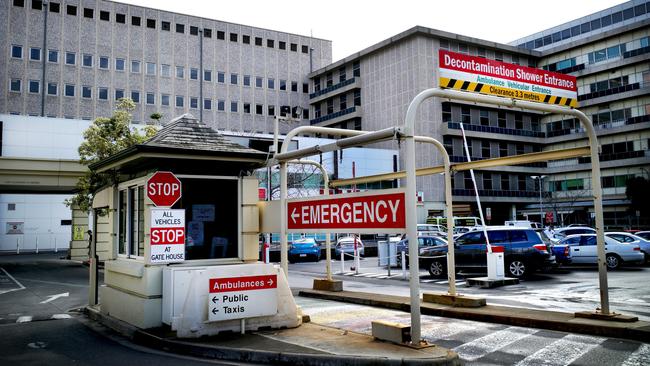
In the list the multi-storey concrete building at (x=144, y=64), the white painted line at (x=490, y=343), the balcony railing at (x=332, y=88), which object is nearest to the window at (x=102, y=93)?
the multi-storey concrete building at (x=144, y=64)

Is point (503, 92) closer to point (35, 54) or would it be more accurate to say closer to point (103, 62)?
point (103, 62)

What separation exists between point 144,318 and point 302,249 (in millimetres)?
21532

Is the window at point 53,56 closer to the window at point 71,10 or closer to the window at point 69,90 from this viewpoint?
the window at point 69,90

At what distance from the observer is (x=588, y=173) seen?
66500 millimetres

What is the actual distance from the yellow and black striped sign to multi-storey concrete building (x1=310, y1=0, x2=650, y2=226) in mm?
42994

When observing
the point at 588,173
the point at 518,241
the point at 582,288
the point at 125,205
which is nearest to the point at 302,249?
the point at 518,241

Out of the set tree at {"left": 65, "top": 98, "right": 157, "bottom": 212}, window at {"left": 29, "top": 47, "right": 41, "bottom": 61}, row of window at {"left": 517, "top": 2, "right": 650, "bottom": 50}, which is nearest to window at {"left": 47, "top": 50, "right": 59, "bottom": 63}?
window at {"left": 29, "top": 47, "right": 41, "bottom": 61}

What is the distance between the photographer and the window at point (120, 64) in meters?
56.5

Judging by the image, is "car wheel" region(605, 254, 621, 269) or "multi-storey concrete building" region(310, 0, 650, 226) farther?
"multi-storey concrete building" region(310, 0, 650, 226)

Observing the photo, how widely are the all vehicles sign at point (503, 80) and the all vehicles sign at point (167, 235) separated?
5.28 metres

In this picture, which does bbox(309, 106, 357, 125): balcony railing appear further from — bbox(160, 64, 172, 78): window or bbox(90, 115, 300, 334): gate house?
bbox(90, 115, 300, 334): gate house

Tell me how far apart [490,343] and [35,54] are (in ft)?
187

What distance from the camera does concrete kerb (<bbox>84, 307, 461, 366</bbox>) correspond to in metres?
6.60

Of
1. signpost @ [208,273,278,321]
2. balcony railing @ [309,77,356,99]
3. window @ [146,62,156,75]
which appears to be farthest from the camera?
A: balcony railing @ [309,77,356,99]
